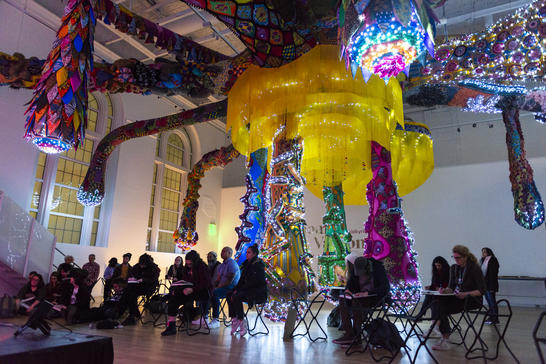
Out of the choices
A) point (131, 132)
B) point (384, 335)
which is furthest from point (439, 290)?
point (131, 132)

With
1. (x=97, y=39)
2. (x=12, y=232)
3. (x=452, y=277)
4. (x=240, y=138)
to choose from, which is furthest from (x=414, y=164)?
(x=97, y=39)

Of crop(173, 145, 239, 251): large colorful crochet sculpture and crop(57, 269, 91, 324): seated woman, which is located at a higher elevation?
crop(173, 145, 239, 251): large colorful crochet sculpture

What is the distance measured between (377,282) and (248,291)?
1650 mm

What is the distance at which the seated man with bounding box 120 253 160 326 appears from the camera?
6.14 m

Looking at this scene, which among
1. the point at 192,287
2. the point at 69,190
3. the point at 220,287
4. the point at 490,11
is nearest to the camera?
the point at 192,287

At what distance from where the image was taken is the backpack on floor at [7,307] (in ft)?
20.7

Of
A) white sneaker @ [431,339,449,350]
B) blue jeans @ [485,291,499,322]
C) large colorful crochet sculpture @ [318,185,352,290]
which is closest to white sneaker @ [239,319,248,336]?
large colorful crochet sculpture @ [318,185,352,290]

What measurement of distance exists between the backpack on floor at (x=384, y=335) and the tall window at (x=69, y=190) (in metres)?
8.75

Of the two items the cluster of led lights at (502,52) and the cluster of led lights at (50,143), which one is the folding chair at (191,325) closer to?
the cluster of led lights at (50,143)

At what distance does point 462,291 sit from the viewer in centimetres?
407

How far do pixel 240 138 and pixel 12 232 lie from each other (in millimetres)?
4969

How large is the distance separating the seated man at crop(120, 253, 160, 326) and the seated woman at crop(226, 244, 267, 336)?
1.76m

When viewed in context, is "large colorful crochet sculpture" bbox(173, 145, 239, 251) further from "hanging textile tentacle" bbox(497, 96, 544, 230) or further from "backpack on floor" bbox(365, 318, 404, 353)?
"hanging textile tentacle" bbox(497, 96, 544, 230)

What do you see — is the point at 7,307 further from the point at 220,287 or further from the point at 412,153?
the point at 412,153
